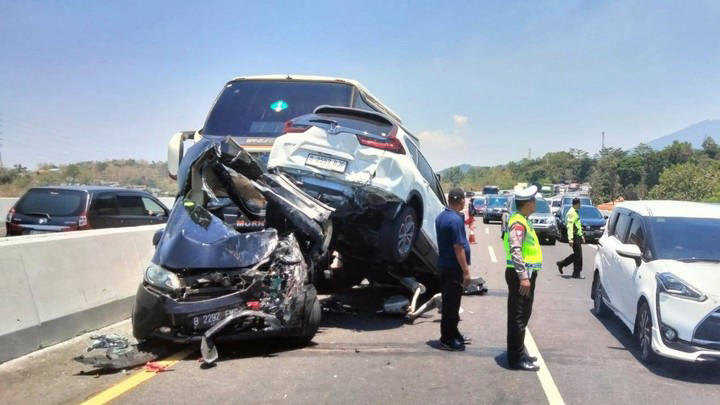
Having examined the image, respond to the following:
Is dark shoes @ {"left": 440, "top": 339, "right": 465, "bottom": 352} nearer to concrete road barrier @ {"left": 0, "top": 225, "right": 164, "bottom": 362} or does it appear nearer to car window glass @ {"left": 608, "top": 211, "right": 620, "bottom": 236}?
car window glass @ {"left": 608, "top": 211, "right": 620, "bottom": 236}

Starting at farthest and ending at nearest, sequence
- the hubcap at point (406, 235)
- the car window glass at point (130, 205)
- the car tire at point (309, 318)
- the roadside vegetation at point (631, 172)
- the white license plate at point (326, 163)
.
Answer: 1. the roadside vegetation at point (631, 172)
2. the car window glass at point (130, 205)
3. the hubcap at point (406, 235)
4. the white license plate at point (326, 163)
5. the car tire at point (309, 318)

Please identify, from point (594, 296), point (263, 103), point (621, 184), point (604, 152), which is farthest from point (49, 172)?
point (604, 152)

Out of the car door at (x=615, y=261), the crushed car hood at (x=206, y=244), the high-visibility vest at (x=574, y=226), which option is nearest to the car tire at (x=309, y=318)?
the crushed car hood at (x=206, y=244)

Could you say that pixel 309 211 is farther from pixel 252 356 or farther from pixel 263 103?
pixel 263 103

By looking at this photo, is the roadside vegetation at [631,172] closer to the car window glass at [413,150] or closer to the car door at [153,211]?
the car door at [153,211]

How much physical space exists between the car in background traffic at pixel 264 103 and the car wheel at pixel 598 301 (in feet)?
15.3

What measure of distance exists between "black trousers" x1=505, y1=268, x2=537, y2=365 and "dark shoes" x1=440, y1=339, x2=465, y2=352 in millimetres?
749

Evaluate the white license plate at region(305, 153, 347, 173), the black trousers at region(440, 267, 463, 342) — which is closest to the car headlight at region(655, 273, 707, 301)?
the black trousers at region(440, 267, 463, 342)

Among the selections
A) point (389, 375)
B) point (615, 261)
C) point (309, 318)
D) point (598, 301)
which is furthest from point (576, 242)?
point (389, 375)

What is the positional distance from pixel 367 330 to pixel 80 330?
3328mm

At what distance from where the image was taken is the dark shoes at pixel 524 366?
5758 mm

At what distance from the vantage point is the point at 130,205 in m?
13.3

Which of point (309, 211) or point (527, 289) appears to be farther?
point (309, 211)

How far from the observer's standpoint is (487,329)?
7.65 metres
